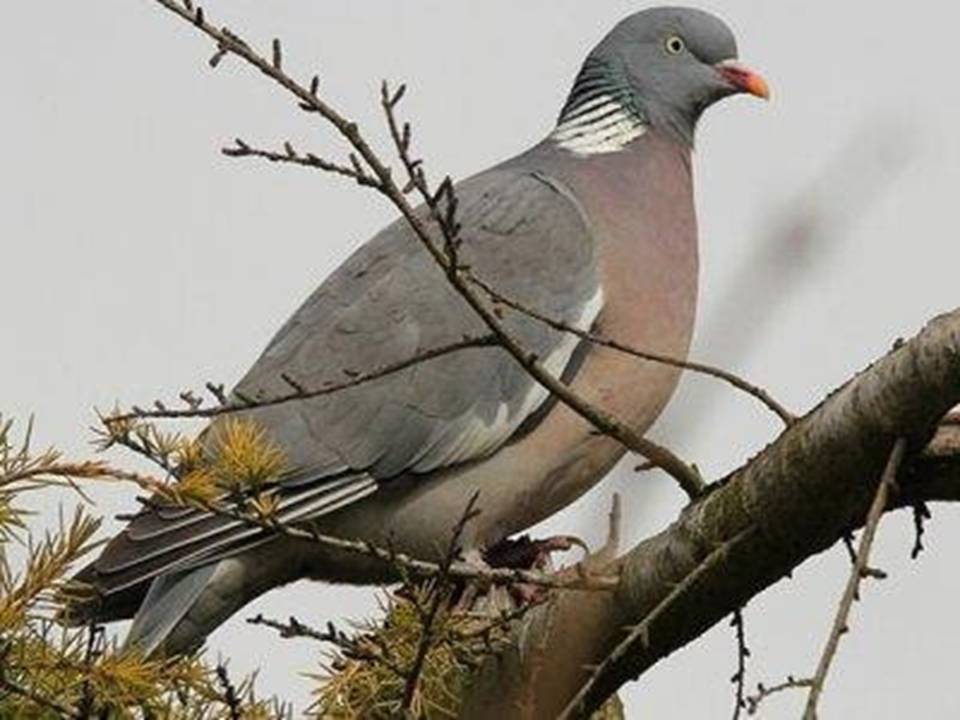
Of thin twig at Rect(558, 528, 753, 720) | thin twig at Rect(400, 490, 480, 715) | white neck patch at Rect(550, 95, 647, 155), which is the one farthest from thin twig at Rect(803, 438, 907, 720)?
white neck patch at Rect(550, 95, 647, 155)

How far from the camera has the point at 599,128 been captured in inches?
263

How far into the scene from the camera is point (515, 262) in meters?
6.02

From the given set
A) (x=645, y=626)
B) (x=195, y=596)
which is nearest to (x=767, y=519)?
(x=645, y=626)

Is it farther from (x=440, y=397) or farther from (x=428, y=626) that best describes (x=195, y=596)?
(x=428, y=626)

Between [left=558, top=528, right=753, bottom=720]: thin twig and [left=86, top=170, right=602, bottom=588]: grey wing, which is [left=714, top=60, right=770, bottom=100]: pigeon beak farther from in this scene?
[left=558, top=528, right=753, bottom=720]: thin twig

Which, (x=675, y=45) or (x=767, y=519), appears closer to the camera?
(x=767, y=519)

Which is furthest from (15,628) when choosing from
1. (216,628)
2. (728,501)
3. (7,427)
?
(216,628)

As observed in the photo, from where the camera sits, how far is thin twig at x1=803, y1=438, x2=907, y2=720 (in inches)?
108

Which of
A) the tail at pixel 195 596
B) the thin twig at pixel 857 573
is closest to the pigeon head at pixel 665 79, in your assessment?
the tail at pixel 195 596

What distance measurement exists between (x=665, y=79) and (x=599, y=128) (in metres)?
0.28

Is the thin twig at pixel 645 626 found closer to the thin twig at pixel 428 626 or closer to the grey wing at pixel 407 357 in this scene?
the thin twig at pixel 428 626

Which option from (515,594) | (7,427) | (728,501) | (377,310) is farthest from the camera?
(377,310)

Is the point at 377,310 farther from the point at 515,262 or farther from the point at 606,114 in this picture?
the point at 606,114

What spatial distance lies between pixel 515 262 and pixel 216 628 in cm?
117
